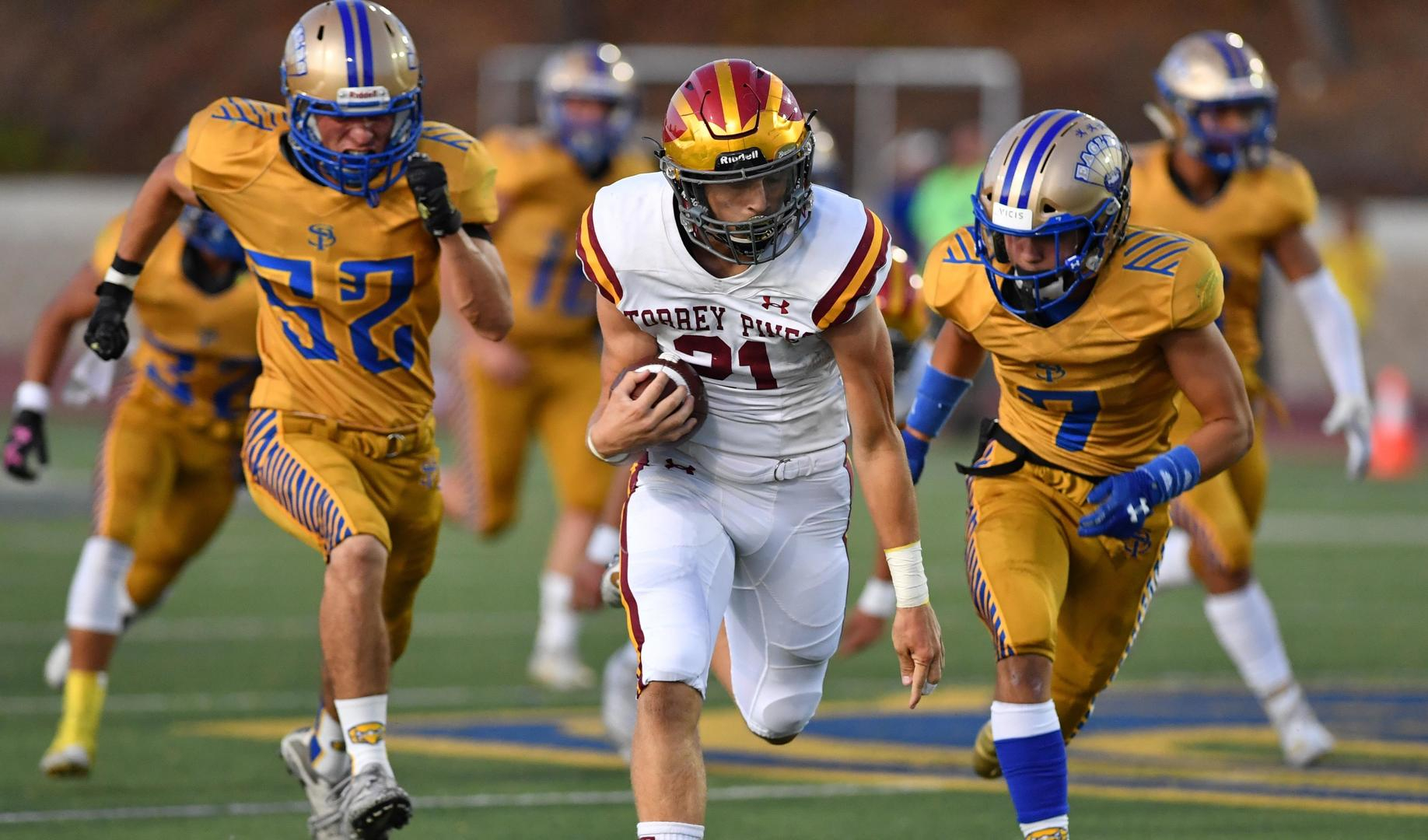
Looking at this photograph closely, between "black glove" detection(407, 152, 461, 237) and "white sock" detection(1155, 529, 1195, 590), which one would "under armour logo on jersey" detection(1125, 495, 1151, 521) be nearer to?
"black glove" detection(407, 152, 461, 237)

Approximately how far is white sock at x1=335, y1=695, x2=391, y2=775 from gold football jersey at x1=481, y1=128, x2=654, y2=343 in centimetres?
404

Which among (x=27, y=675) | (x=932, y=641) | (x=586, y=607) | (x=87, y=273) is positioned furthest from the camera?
(x=27, y=675)

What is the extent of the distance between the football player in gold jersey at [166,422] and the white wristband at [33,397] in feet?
0.06

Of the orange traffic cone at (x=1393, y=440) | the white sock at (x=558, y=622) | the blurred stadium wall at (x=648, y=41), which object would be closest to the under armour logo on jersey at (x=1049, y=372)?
the white sock at (x=558, y=622)

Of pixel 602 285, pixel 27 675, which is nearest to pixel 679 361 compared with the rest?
pixel 602 285

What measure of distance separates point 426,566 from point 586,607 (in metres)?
1.94

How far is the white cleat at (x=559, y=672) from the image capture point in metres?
8.51

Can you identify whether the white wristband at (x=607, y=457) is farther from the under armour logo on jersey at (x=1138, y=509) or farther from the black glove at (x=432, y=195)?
the under armour logo on jersey at (x=1138, y=509)

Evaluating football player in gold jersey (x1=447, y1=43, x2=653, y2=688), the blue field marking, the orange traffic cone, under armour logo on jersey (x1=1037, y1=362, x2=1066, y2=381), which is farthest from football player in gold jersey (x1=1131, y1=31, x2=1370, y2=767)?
the orange traffic cone

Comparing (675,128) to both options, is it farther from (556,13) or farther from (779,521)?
(556,13)

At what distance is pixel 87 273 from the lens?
6.67 metres

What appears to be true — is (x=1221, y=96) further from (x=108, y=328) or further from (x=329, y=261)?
(x=108, y=328)

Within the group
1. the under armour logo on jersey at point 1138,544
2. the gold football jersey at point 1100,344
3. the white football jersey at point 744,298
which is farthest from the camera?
the under armour logo on jersey at point 1138,544

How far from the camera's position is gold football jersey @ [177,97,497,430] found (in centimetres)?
553
